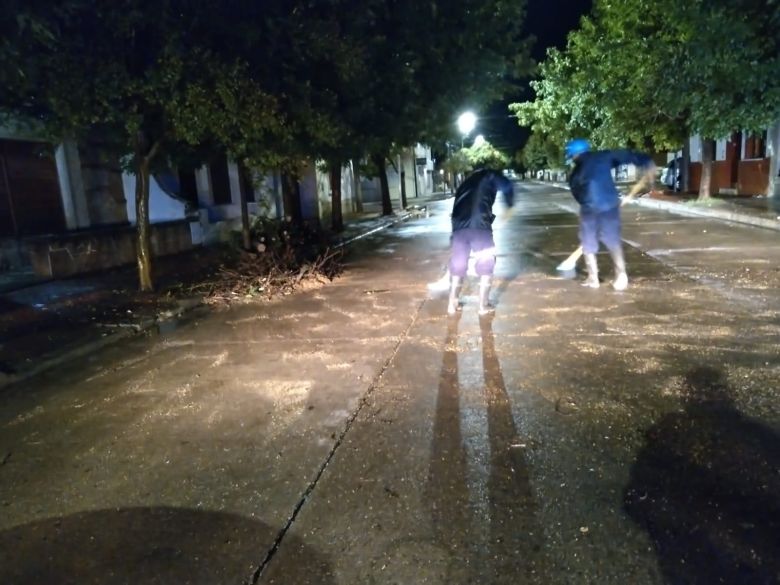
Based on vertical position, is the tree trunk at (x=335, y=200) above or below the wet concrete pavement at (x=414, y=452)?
above

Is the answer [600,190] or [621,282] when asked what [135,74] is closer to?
[600,190]

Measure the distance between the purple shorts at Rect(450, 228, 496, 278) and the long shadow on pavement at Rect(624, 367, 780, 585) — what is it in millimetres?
3044

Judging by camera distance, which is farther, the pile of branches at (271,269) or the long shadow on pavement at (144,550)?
the pile of branches at (271,269)

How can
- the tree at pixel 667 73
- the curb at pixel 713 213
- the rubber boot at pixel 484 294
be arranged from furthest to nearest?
the curb at pixel 713 213 → the tree at pixel 667 73 → the rubber boot at pixel 484 294

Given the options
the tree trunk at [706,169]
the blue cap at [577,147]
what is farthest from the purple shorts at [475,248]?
the tree trunk at [706,169]

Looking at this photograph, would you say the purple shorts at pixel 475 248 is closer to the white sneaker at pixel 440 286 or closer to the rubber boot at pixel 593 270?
the white sneaker at pixel 440 286

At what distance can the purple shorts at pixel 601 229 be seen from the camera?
774 cm

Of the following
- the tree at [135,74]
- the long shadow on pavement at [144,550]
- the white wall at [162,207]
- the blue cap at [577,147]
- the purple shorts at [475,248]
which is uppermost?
the tree at [135,74]

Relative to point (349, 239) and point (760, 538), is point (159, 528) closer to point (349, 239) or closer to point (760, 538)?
point (760, 538)

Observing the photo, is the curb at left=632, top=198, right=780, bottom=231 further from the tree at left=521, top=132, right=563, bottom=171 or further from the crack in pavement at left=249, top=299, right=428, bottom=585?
the tree at left=521, top=132, right=563, bottom=171

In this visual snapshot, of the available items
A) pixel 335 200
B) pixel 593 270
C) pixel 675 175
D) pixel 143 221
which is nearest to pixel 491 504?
pixel 593 270

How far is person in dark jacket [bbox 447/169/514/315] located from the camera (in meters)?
6.57

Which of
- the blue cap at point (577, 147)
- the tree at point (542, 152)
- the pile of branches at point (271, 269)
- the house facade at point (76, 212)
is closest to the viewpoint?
the blue cap at point (577, 147)

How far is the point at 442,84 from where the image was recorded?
12.1 meters
